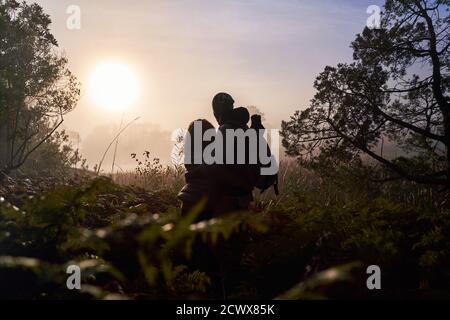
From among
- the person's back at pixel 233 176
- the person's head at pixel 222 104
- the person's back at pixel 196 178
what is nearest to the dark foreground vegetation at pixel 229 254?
the person's back at pixel 233 176

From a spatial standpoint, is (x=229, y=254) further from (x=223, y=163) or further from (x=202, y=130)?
(x=202, y=130)

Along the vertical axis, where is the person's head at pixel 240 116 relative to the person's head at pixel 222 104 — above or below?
→ below

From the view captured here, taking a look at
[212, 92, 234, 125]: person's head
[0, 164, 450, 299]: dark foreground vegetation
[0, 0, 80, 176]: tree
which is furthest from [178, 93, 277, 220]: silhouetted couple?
[0, 0, 80, 176]: tree

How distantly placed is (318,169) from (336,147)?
1.61 feet

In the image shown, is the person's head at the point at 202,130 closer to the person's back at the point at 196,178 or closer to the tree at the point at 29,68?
the person's back at the point at 196,178

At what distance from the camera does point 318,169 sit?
26.6 ft

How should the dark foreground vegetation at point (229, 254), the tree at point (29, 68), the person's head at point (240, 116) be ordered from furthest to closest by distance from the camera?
1. the tree at point (29, 68)
2. the person's head at point (240, 116)
3. the dark foreground vegetation at point (229, 254)

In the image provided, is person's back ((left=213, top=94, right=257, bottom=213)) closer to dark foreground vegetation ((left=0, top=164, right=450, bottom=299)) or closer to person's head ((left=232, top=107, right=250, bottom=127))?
person's head ((left=232, top=107, right=250, bottom=127))

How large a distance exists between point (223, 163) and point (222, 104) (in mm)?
786

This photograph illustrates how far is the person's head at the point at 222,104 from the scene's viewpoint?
496 centimetres

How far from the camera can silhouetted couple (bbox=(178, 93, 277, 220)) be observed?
4.52 m
